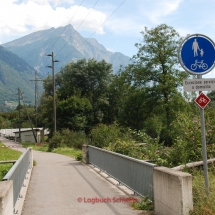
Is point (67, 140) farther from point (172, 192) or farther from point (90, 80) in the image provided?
point (172, 192)

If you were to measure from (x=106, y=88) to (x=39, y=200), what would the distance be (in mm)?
52157

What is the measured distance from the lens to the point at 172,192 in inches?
228

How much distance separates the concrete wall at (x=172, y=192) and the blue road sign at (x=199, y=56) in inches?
71.0

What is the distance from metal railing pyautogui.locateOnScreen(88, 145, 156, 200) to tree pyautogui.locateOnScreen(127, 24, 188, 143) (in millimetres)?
25611

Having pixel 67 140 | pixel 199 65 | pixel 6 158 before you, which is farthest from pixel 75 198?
pixel 67 140

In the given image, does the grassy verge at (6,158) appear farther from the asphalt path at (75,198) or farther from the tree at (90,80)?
the tree at (90,80)

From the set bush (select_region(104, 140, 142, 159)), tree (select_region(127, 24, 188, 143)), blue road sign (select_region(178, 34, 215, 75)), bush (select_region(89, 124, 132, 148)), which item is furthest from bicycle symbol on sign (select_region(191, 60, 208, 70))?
tree (select_region(127, 24, 188, 143))

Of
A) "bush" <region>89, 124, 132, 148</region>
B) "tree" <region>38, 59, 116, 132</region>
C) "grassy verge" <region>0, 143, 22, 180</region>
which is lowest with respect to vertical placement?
"grassy verge" <region>0, 143, 22, 180</region>

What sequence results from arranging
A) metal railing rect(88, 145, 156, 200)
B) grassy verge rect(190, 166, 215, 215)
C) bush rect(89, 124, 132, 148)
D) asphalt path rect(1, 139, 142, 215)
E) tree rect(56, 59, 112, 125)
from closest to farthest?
1. grassy verge rect(190, 166, 215, 215)
2. asphalt path rect(1, 139, 142, 215)
3. metal railing rect(88, 145, 156, 200)
4. bush rect(89, 124, 132, 148)
5. tree rect(56, 59, 112, 125)

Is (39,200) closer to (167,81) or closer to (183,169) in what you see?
(183,169)

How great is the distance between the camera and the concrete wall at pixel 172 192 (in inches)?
216

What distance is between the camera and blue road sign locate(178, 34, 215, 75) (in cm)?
602

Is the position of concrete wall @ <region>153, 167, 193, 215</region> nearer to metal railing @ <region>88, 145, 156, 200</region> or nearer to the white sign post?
metal railing @ <region>88, 145, 156, 200</region>

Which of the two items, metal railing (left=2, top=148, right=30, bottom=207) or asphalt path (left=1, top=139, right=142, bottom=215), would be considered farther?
asphalt path (left=1, top=139, right=142, bottom=215)
